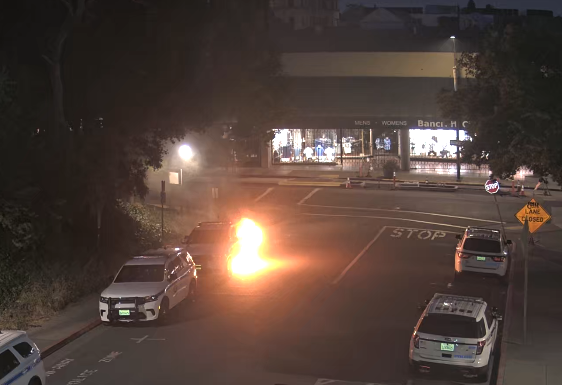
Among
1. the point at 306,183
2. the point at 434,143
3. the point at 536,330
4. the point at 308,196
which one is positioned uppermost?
the point at 434,143

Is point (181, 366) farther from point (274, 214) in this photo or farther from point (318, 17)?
point (318, 17)

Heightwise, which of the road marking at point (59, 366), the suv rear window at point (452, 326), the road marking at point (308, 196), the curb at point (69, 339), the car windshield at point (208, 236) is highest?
the road marking at point (308, 196)

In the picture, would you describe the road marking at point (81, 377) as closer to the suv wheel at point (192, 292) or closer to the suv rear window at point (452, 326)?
the suv wheel at point (192, 292)

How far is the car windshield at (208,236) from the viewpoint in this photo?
998 inches

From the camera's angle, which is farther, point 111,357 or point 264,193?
point 264,193

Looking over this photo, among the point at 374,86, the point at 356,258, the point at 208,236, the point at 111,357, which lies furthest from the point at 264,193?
the point at 111,357

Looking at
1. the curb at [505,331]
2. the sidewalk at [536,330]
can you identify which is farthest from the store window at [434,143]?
the curb at [505,331]

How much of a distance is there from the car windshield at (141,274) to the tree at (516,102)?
15255mm

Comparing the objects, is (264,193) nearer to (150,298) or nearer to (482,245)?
(482,245)

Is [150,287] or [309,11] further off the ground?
[309,11]

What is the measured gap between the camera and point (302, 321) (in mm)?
18344

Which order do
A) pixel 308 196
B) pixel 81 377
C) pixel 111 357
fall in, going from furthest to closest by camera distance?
pixel 308 196
pixel 111 357
pixel 81 377

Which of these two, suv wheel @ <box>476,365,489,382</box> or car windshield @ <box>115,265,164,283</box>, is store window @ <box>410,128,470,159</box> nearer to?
car windshield @ <box>115,265,164,283</box>

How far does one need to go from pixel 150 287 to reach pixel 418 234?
18482 mm
